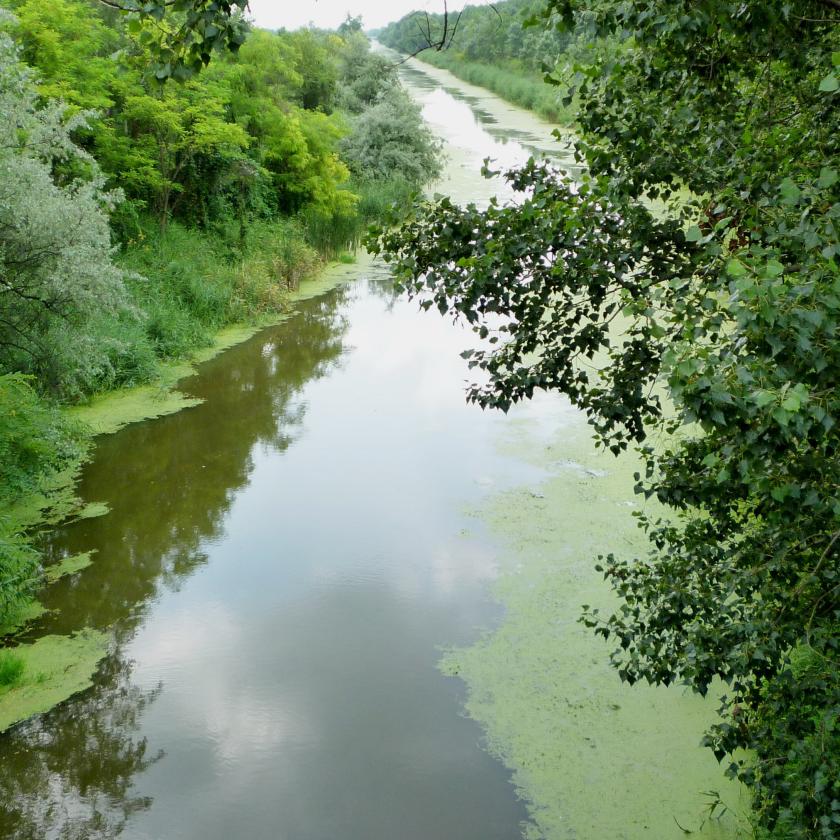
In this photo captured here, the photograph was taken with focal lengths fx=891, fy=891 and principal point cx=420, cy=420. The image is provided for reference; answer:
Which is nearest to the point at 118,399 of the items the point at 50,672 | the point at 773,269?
the point at 50,672

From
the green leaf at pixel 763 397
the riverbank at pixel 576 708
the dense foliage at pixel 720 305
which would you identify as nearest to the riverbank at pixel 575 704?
the riverbank at pixel 576 708

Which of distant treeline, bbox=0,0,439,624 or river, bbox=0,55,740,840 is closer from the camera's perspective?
river, bbox=0,55,740,840

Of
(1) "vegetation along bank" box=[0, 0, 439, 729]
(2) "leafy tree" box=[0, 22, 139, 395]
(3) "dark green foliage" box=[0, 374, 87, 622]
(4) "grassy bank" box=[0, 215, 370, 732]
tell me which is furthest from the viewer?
(2) "leafy tree" box=[0, 22, 139, 395]

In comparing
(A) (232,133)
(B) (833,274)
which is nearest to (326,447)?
(A) (232,133)

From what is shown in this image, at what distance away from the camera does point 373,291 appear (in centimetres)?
1551

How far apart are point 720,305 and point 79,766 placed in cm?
400

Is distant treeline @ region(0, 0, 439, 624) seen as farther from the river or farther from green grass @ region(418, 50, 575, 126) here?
green grass @ region(418, 50, 575, 126)

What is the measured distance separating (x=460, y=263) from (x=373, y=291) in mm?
12266

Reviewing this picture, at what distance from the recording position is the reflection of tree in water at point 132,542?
4.56 m

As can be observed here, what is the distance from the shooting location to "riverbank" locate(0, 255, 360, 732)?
525 cm

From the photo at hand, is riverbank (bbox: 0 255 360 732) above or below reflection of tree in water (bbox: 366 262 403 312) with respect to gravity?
above

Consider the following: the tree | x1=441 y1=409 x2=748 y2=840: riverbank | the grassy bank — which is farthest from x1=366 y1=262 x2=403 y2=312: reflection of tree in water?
the tree

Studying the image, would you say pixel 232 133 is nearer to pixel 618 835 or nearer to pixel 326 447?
pixel 326 447

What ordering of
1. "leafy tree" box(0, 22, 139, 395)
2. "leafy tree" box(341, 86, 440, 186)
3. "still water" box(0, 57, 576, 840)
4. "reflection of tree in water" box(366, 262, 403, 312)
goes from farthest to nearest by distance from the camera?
"leafy tree" box(341, 86, 440, 186) < "reflection of tree in water" box(366, 262, 403, 312) < "leafy tree" box(0, 22, 139, 395) < "still water" box(0, 57, 576, 840)
